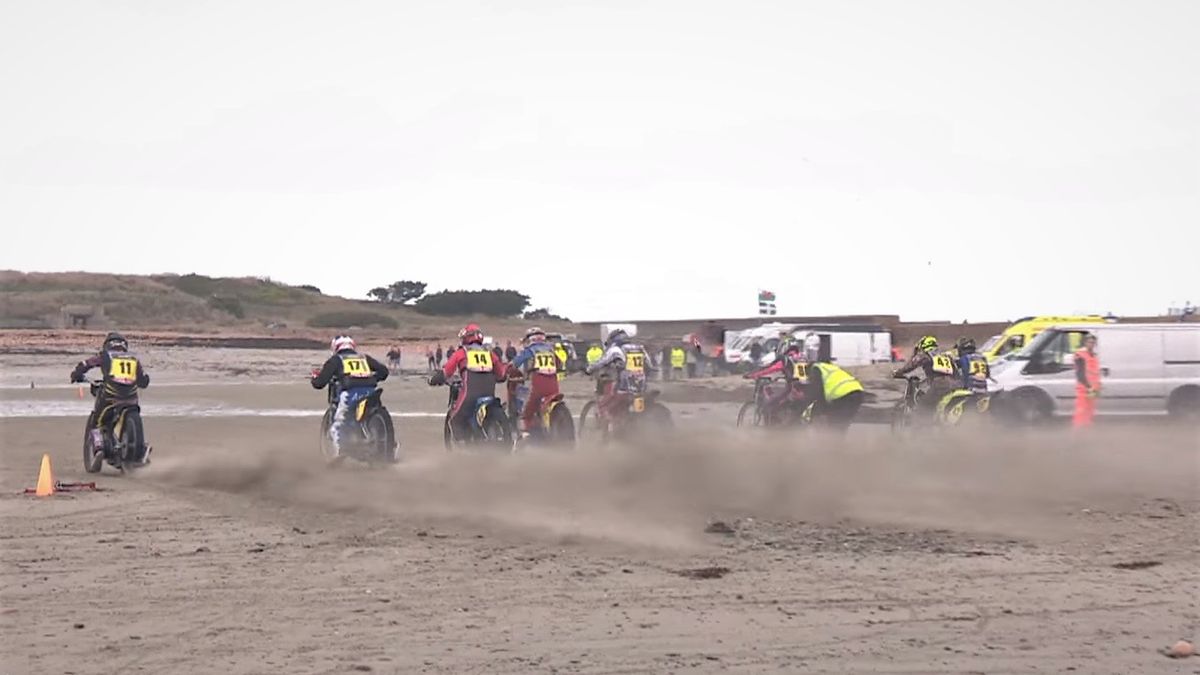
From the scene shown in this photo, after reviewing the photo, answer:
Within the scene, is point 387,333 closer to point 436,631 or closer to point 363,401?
point 363,401

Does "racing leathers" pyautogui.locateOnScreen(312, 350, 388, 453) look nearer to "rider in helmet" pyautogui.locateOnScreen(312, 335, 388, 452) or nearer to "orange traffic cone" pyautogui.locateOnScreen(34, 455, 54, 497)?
"rider in helmet" pyautogui.locateOnScreen(312, 335, 388, 452)

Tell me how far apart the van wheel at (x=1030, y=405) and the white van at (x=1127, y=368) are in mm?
18

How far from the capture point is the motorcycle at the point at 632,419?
19.0m

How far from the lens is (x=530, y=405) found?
1800cm

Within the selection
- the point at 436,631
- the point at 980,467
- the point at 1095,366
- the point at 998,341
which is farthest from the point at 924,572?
the point at 998,341

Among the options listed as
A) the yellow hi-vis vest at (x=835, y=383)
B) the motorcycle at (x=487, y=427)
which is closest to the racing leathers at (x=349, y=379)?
the motorcycle at (x=487, y=427)

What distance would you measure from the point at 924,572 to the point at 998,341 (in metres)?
22.2

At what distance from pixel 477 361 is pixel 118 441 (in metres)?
4.80

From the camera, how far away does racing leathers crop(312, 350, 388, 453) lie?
53.8 feet

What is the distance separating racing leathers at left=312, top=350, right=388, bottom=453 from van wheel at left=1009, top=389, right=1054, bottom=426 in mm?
13376

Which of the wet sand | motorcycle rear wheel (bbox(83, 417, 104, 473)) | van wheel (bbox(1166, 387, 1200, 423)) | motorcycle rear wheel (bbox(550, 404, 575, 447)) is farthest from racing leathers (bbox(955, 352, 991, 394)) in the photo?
motorcycle rear wheel (bbox(83, 417, 104, 473))

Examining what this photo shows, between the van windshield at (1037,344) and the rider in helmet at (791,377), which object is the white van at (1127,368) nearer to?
the van windshield at (1037,344)

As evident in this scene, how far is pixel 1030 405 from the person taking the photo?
2530cm

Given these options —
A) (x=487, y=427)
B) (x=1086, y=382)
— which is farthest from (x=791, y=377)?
(x=487, y=427)
